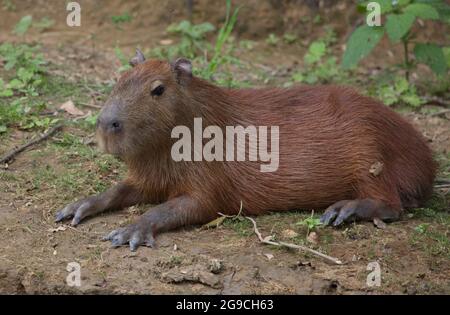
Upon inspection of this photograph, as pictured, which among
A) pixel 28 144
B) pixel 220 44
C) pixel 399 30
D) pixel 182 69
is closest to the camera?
pixel 182 69

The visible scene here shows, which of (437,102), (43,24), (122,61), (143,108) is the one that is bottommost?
(143,108)

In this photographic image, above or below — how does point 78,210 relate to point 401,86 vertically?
below

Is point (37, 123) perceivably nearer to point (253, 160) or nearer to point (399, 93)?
point (253, 160)

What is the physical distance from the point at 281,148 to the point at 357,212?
72cm

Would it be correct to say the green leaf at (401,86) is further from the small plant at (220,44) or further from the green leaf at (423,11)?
the small plant at (220,44)

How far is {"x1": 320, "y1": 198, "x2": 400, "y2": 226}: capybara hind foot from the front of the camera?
5363mm

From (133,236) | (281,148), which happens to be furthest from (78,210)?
(281,148)

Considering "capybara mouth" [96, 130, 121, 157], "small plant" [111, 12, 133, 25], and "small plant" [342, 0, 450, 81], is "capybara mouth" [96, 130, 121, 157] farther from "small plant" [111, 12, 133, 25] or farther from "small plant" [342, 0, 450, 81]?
"small plant" [111, 12, 133, 25]

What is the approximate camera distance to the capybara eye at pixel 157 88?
17.3 ft

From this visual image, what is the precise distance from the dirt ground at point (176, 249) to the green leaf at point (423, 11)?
1223 millimetres

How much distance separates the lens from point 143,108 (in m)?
5.23

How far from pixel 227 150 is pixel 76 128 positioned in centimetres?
194

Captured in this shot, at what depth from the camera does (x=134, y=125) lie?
5.20m

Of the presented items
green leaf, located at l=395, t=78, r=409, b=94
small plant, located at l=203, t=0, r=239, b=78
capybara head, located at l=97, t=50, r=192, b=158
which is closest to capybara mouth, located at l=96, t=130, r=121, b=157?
capybara head, located at l=97, t=50, r=192, b=158
